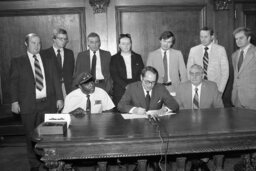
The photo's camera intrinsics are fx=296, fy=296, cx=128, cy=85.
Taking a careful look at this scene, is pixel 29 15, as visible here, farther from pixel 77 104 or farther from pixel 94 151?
pixel 94 151

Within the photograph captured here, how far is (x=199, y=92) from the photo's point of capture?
3.61 meters

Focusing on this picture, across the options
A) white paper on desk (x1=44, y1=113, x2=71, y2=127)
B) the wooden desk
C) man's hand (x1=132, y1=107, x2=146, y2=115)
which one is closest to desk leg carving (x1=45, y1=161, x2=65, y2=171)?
the wooden desk

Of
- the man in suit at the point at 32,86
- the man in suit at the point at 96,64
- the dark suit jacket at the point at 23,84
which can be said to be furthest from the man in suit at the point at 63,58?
the dark suit jacket at the point at 23,84

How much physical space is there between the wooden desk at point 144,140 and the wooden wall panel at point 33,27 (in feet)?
9.49

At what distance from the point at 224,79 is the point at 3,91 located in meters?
3.78

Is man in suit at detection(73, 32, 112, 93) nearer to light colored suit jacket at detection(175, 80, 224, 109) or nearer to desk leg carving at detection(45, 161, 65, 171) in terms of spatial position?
light colored suit jacket at detection(175, 80, 224, 109)

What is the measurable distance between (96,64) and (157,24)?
1617 millimetres

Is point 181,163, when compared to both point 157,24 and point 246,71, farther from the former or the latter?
point 157,24

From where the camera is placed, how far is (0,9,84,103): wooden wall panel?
5148mm

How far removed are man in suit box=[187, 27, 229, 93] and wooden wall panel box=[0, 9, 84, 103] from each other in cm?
213

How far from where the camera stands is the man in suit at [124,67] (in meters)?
4.05

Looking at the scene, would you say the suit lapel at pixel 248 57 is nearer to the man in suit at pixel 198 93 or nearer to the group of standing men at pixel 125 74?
the group of standing men at pixel 125 74

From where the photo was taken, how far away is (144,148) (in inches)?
91.9

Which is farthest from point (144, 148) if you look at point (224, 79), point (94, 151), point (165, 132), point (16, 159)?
point (16, 159)
